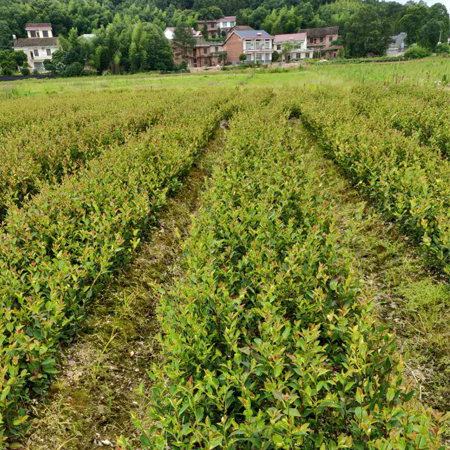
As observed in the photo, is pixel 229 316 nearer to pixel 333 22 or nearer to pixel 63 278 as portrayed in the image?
pixel 63 278

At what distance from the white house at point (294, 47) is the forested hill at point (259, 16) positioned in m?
9.88

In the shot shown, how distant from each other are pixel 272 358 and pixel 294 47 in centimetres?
9575

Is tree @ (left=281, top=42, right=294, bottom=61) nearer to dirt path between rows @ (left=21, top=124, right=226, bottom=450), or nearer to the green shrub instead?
the green shrub

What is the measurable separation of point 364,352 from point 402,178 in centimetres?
397

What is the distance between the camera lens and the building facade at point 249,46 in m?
78.6

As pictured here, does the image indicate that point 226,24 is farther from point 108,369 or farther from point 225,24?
point 108,369

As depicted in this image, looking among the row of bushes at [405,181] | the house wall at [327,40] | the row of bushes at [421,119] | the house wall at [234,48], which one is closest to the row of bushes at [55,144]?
the row of bushes at [405,181]

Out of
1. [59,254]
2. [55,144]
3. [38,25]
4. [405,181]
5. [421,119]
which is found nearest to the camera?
[59,254]

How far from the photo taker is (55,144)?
873cm

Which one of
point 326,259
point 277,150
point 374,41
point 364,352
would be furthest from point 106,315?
point 374,41

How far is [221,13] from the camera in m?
115

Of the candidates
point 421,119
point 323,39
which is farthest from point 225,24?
point 421,119

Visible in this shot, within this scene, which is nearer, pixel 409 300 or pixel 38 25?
pixel 409 300

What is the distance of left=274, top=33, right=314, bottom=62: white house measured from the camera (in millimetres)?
83375
